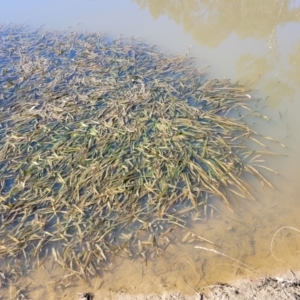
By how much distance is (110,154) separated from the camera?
396cm

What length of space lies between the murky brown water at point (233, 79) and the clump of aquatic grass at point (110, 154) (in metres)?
0.19

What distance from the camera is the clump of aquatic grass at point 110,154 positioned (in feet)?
10.5

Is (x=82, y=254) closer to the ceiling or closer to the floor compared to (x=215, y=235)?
closer to the floor

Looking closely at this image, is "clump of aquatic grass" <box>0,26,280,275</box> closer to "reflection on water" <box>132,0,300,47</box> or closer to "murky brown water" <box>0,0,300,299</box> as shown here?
"murky brown water" <box>0,0,300,299</box>

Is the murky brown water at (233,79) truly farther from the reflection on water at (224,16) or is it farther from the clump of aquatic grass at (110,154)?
the clump of aquatic grass at (110,154)

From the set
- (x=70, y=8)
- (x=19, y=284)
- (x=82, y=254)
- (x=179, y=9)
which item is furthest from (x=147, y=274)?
(x=70, y=8)

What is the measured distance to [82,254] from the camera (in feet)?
9.88

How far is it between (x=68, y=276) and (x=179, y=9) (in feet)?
22.8

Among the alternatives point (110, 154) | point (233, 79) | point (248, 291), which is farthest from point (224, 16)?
point (248, 291)

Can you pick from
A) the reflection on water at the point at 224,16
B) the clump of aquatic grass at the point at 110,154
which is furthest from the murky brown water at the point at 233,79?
the clump of aquatic grass at the point at 110,154

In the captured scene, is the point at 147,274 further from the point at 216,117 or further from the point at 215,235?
the point at 216,117

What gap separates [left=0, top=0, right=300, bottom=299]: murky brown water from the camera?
2824mm

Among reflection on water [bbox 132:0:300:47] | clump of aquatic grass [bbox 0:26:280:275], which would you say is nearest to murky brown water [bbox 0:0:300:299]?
reflection on water [bbox 132:0:300:47]

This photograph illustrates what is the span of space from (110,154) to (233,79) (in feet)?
8.53
